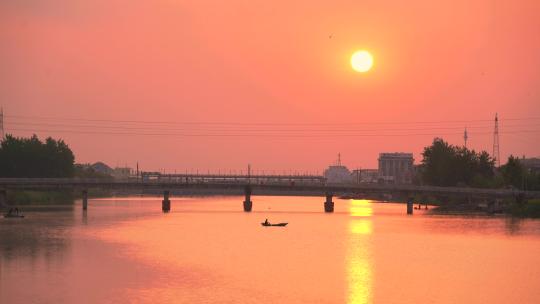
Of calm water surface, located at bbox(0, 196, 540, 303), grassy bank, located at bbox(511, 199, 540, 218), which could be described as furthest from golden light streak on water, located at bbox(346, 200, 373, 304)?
grassy bank, located at bbox(511, 199, 540, 218)

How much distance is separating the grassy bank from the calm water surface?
91.8 ft

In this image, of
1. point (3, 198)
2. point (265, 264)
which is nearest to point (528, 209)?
point (265, 264)

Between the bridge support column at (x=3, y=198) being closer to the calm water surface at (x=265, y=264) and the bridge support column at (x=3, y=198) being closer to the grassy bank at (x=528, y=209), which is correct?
the calm water surface at (x=265, y=264)

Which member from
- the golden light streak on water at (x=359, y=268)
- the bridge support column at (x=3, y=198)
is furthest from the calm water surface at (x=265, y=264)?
the bridge support column at (x=3, y=198)

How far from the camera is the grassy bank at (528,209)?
163 m

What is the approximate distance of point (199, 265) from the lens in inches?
3184

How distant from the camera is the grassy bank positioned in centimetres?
16300

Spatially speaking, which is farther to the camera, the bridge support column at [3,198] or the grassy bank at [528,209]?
the bridge support column at [3,198]

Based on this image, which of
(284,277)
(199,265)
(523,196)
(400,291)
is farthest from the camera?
(523,196)

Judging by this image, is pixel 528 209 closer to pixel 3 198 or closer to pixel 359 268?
pixel 359 268

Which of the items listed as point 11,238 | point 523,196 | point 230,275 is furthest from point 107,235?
point 523,196

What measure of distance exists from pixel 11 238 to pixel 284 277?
4964 centimetres

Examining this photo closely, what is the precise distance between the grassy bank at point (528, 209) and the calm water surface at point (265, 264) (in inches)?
1101

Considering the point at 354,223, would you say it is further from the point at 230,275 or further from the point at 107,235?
the point at 230,275
